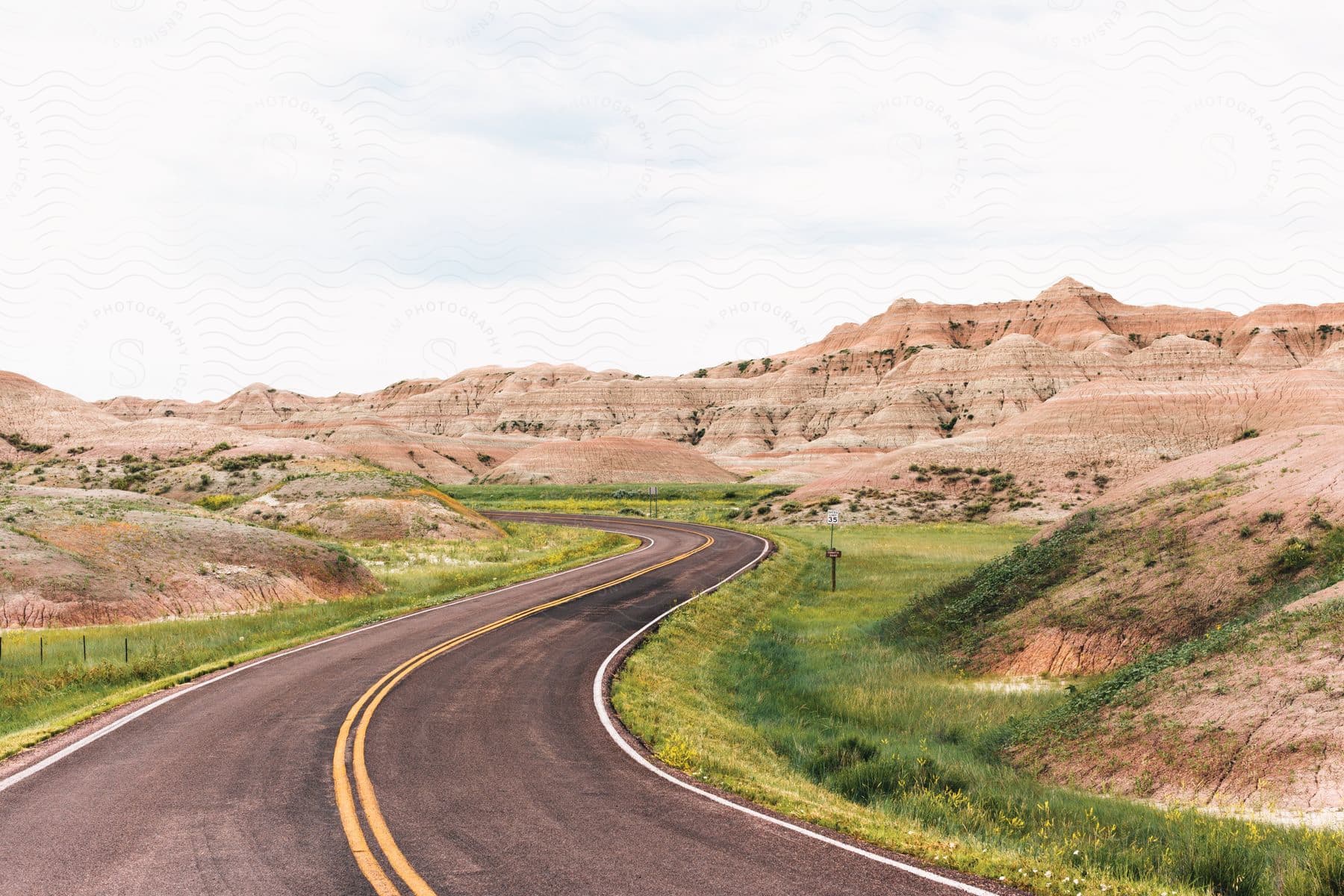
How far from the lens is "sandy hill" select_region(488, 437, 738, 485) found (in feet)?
405

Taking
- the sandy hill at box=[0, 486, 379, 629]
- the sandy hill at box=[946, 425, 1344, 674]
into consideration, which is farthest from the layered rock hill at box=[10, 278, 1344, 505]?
the sandy hill at box=[946, 425, 1344, 674]

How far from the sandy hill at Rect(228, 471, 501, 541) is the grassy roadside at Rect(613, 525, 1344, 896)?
29.7 metres

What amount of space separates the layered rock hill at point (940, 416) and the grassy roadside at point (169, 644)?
42.0m

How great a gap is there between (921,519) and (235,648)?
59806mm

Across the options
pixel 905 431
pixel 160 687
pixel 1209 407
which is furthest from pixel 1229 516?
pixel 905 431

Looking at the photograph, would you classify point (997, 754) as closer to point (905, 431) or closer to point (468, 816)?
point (468, 816)

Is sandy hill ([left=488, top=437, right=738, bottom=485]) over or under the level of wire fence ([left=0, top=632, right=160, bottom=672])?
over

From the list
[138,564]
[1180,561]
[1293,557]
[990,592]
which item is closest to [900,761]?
[1293,557]

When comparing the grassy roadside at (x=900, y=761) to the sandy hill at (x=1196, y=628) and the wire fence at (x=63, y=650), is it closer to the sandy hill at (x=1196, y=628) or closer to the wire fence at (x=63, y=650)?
the sandy hill at (x=1196, y=628)

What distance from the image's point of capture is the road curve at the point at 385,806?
739 cm

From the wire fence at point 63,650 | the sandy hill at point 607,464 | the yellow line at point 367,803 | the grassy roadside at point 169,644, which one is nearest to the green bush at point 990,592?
the yellow line at point 367,803

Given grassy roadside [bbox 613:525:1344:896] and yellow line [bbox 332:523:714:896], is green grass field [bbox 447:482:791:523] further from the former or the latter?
yellow line [bbox 332:523:714:896]

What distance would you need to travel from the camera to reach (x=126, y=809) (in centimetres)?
920

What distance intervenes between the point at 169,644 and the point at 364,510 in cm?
3183
